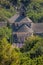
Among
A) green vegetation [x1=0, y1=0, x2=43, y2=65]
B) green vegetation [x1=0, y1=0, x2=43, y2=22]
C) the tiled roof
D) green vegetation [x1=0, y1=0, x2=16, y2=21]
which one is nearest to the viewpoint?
green vegetation [x1=0, y1=0, x2=43, y2=65]

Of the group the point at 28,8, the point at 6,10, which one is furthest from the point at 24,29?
the point at 28,8

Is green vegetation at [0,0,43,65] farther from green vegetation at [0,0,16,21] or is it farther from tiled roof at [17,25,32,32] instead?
tiled roof at [17,25,32,32]

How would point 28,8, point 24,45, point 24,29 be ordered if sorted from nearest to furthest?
point 24,45 → point 24,29 → point 28,8

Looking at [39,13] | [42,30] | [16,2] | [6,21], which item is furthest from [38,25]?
[16,2]

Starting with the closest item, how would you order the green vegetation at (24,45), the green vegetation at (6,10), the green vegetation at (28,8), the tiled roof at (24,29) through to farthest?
the green vegetation at (24,45), the tiled roof at (24,29), the green vegetation at (6,10), the green vegetation at (28,8)

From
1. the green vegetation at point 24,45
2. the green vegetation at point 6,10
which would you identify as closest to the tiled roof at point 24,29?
the green vegetation at point 24,45

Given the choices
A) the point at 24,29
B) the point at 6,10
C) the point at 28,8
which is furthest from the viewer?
the point at 28,8

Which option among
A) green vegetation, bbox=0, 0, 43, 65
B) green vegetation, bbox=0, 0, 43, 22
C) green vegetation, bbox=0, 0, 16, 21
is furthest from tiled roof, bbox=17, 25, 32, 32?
green vegetation, bbox=0, 0, 43, 22

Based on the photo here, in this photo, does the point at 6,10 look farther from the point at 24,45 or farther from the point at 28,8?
the point at 24,45

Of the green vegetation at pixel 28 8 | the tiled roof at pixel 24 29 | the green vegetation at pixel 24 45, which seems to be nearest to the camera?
the green vegetation at pixel 24 45

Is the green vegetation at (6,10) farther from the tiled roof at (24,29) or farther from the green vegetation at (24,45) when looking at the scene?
the tiled roof at (24,29)

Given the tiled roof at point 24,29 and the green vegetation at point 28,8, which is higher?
the tiled roof at point 24,29

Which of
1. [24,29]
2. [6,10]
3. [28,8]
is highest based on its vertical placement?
[24,29]
